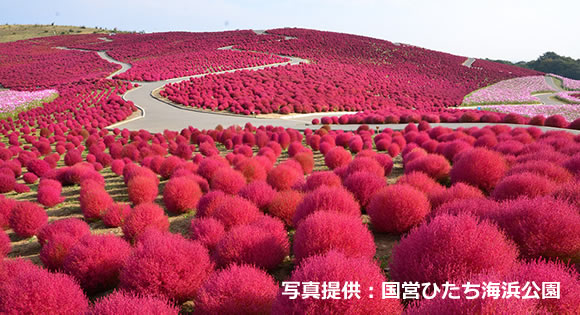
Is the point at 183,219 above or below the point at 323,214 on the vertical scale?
below

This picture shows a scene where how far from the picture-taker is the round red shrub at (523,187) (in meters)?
4.23

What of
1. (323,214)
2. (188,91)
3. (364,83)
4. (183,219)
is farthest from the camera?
(364,83)

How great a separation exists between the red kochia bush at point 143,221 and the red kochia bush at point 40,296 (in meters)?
A: 1.84

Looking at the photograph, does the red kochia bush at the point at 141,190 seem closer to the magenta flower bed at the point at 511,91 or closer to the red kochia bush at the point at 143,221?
the red kochia bush at the point at 143,221

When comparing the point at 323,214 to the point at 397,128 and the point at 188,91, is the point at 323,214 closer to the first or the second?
the point at 397,128

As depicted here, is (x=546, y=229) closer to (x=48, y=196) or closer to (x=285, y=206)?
(x=285, y=206)

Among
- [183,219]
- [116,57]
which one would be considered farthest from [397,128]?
[116,57]

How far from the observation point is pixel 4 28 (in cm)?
9000

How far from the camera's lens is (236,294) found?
269 centimetres

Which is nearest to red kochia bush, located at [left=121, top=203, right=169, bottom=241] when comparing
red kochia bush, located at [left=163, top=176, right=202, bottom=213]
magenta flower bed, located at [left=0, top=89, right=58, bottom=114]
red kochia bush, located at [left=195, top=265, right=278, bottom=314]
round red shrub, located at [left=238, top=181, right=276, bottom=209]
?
red kochia bush, located at [left=163, top=176, right=202, bottom=213]

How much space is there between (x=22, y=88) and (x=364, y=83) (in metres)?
37.0

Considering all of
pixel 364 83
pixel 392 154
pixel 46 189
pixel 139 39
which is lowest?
pixel 46 189

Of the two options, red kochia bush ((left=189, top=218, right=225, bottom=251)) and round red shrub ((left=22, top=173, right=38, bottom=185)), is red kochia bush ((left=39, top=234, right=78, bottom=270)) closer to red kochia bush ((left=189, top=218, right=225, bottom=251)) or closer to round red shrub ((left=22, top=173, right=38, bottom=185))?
red kochia bush ((left=189, top=218, right=225, bottom=251))

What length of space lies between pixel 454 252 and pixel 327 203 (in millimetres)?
2090
